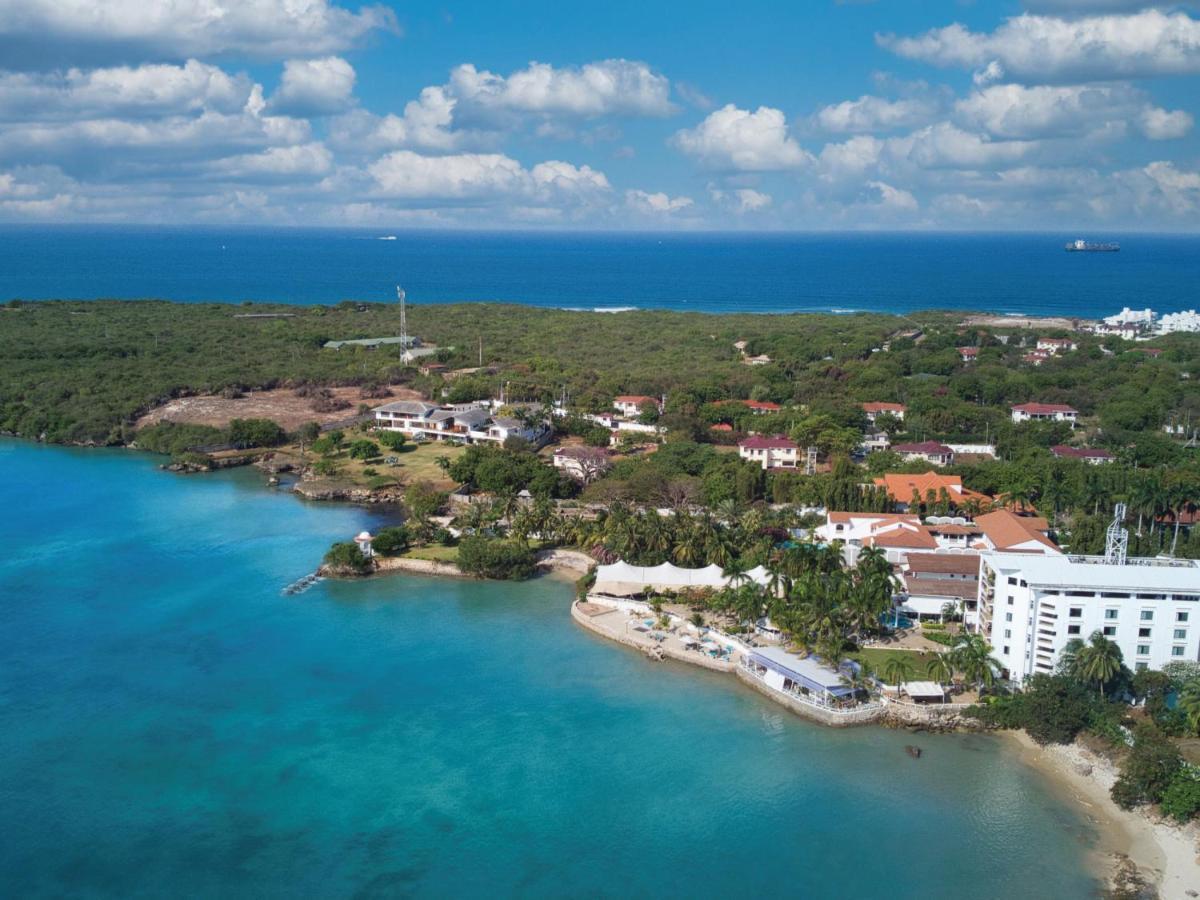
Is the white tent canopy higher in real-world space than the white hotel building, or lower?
A: lower

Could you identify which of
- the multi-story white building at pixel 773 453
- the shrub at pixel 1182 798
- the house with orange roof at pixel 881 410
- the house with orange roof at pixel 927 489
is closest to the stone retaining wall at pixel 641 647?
the shrub at pixel 1182 798

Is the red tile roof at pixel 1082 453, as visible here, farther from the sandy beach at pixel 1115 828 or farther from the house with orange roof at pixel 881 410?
the sandy beach at pixel 1115 828

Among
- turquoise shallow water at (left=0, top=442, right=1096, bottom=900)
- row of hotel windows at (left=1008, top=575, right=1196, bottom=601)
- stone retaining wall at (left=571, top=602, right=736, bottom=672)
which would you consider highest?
row of hotel windows at (left=1008, top=575, right=1196, bottom=601)

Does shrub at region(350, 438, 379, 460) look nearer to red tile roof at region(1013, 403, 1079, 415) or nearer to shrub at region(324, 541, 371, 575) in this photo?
shrub at region(324, 541, 371, 575)

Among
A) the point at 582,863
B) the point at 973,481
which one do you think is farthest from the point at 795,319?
the point at 582,863

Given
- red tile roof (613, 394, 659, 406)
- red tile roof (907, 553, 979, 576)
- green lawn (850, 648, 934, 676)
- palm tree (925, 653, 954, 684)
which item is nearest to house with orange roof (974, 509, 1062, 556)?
red tile roof (907, 553, 979, 576)

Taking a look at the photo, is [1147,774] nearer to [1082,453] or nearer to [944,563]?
[944,563]
